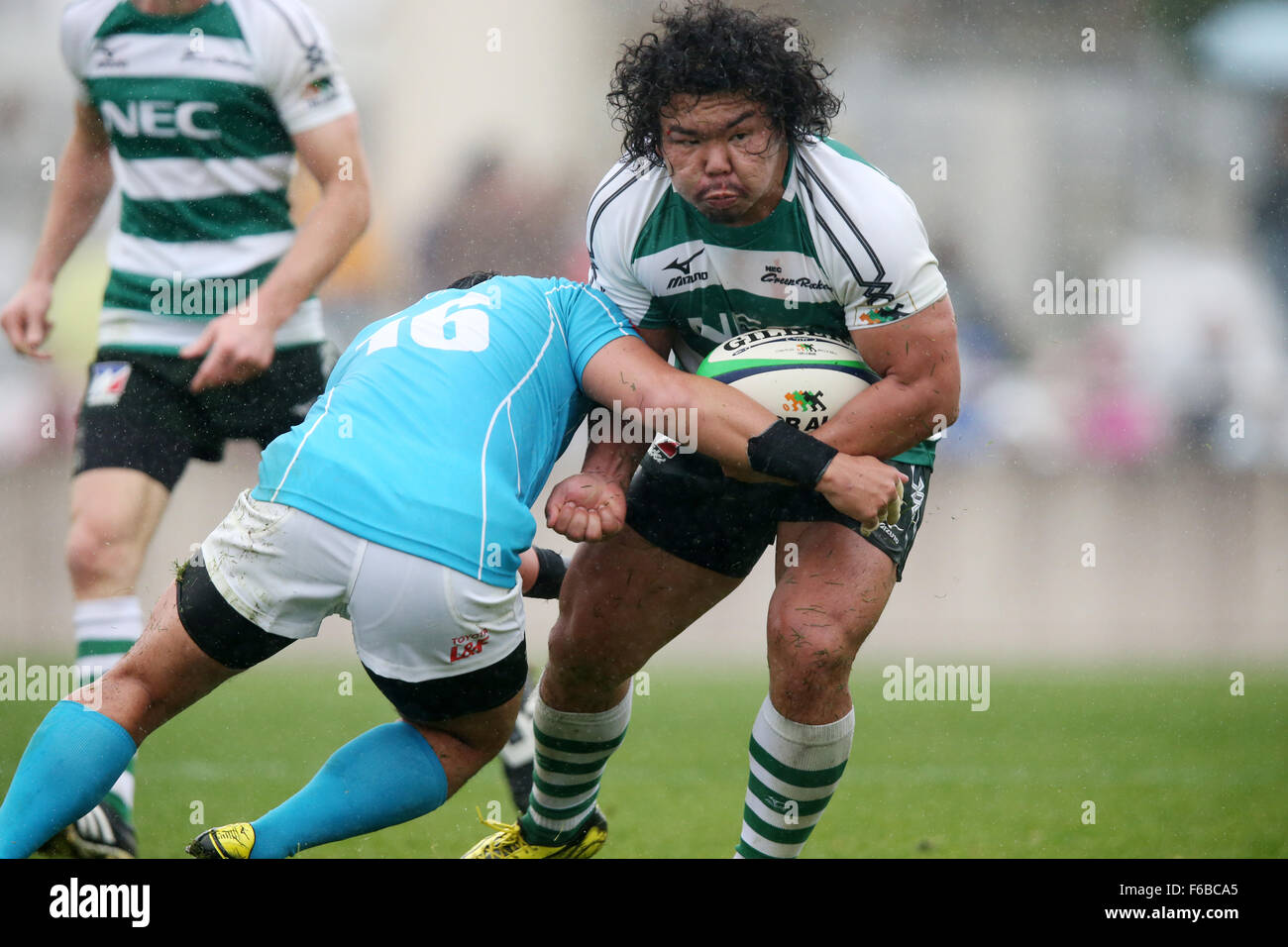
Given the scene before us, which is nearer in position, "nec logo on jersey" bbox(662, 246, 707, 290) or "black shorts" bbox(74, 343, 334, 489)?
"nec logo on jersey" bbox(662, 246, 707, 290)

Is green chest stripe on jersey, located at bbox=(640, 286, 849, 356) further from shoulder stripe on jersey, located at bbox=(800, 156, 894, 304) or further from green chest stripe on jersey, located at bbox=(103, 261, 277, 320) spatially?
green chest stripe on jersey, located at bbox=(103, 261, 277, 320)

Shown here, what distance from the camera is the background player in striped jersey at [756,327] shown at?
2951 mm

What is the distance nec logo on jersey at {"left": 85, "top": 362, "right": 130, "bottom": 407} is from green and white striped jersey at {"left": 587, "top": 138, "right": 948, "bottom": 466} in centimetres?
154

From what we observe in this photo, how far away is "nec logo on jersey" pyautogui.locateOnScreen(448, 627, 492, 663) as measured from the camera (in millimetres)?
2613

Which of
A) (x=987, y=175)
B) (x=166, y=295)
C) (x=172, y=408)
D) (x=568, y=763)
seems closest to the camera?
(x=568, y=763)

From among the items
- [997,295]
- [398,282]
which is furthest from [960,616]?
[398,282]

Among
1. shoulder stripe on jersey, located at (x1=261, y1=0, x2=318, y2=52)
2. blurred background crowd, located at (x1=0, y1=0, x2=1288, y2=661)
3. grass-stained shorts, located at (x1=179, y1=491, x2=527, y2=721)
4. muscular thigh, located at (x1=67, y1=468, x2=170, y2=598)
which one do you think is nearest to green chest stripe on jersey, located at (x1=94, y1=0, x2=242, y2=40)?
shoulder stripe on jersey, located at (x1=261, y1=0, x2=318, y2=52)

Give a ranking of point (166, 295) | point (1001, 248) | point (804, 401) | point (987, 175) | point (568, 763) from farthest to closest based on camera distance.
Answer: point (987, 175)
point (1001, 248)
point (166, 295)
point (568, 763)
point (804, 401)

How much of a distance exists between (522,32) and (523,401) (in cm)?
927

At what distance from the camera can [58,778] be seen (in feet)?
8.52

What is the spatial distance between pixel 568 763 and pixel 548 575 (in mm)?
477

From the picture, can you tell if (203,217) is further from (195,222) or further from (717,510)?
(717,510)

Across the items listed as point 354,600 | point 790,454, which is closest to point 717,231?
point 790,454

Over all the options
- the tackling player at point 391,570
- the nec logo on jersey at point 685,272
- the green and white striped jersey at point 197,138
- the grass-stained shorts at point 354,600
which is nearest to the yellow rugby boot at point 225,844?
the tackling player at point 391,570
